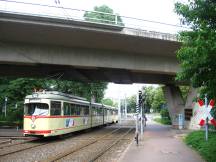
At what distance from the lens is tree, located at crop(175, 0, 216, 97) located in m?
8.77

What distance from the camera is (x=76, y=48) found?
1030 inches

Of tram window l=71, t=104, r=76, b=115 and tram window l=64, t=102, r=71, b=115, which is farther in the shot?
tram window l=71, t=104, r=76, b=115

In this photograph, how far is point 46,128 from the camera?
22.8 meters

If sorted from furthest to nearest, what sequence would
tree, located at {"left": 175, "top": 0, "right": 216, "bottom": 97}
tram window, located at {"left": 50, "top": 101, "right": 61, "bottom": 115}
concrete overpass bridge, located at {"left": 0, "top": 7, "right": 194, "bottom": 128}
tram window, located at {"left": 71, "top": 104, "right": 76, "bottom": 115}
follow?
1. tram window, located at {"left": 71, "top": 104, "right": 76, "bottom": 115}
2. tram window, located at {"left": 50, "top": 101, "right": 61, "bottom": 115}
3. concrete overpass bridge, located at {"left": 0, "top": 7, "right": 194, "bottom": 128}
4. tree, located at {"left": 175, "top": 0, "right": 216, "bottom": 97}

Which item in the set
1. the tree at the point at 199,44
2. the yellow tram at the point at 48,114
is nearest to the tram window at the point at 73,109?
the yellow tram at the point at 48,114

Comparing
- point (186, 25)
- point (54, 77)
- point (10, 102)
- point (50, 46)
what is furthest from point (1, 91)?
point (186, 25)

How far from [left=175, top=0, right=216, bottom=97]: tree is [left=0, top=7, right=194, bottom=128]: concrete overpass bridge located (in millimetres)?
13692

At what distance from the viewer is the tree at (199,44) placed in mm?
8766

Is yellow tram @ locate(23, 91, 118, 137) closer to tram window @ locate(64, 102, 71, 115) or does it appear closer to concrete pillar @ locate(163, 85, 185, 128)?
tram window @ locate(64, 102, 71, 115)

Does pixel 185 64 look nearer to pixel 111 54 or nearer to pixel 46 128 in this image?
pixel 46 128

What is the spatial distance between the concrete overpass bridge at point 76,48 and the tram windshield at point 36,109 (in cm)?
315

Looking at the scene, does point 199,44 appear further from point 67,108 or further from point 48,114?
point 67,108

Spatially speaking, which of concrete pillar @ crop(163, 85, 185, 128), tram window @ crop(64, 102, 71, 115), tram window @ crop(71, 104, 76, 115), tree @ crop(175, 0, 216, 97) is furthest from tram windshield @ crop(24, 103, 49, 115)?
concrete pillar @ crop(163, 85, 185, 128)

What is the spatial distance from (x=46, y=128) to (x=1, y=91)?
23247 mm
